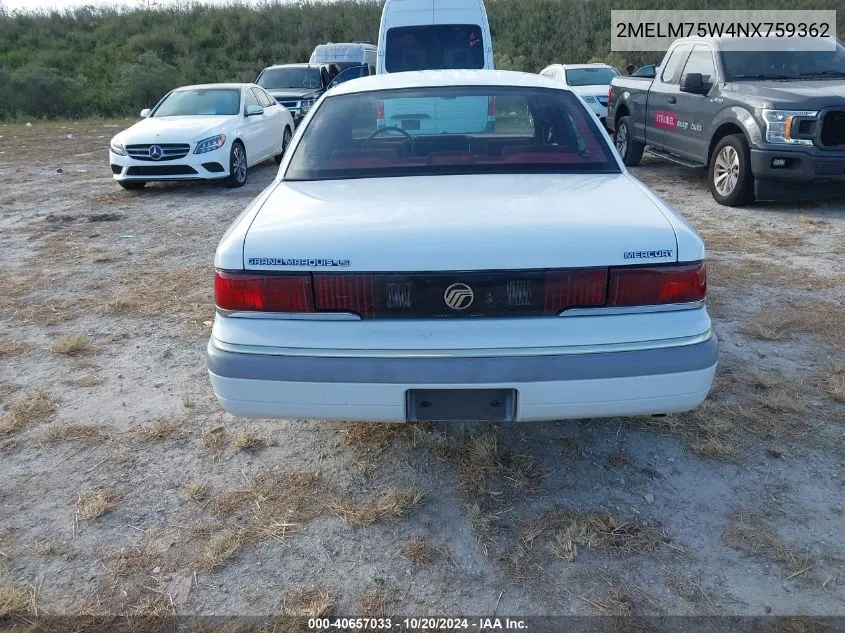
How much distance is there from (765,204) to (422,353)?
708 centimetres

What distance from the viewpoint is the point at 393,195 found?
267 centimetres

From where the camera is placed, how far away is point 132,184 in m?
9.55

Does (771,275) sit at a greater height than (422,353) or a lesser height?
lesser

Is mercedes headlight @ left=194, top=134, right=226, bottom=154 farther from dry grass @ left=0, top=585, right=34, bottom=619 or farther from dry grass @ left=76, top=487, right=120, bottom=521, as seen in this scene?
dry grass @ left=0, top=585, right=34, bottom=619

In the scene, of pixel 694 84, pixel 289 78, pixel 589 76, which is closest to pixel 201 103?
pixel 289 78

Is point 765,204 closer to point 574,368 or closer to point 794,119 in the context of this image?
point 794,119

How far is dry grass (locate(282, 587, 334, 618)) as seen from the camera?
2201 mm

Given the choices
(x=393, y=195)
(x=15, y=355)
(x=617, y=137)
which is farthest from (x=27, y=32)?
(x=393, y=195)

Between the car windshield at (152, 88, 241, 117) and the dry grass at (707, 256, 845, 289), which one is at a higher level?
the car windshield at (152, 88, 241, 117)

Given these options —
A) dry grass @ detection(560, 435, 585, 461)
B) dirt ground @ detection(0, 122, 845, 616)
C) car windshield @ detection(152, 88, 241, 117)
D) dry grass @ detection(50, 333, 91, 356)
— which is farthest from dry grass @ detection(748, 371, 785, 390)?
car windshield @ detection(152, 88, 241, 117)

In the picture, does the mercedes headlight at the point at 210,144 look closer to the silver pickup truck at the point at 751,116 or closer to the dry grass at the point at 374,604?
the silver pickup truck at the point at 751,116

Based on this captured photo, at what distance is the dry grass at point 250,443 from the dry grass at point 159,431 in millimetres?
342

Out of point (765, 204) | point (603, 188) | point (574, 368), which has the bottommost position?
point (765, 204)

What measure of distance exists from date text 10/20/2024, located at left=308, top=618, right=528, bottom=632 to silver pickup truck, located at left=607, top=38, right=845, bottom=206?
6510mm
